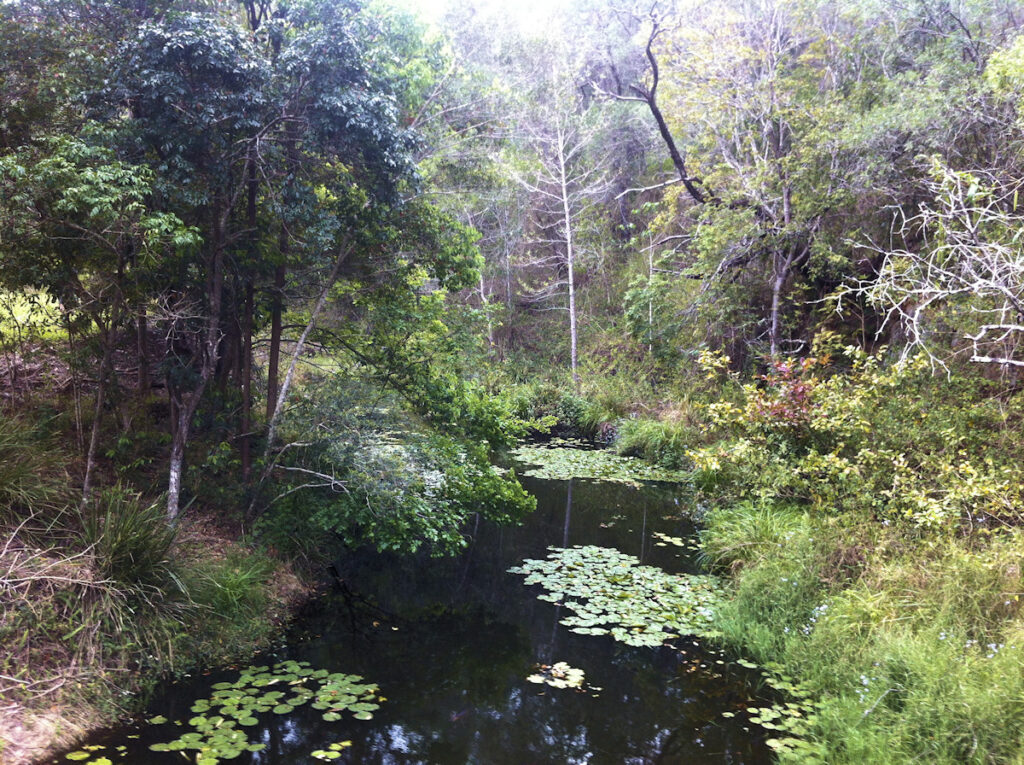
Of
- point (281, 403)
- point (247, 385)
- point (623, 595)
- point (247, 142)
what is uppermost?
point (247, 142)

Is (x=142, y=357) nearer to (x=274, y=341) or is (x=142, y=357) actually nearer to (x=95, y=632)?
(x=274, y=341)

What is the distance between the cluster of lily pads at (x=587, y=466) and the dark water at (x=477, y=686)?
4.11m

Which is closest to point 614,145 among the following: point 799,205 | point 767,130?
point 767,130

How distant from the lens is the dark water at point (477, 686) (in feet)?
14.2

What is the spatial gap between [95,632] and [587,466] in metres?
9.61

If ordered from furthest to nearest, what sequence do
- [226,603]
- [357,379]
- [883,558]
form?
[357,379], [883,558], [226,603]

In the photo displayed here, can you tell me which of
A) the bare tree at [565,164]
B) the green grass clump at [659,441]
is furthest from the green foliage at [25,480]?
the bare tree at [565,164]

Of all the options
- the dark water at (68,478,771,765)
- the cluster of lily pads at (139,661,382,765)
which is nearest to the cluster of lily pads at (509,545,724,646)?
the dark water at (68,478,771,765)

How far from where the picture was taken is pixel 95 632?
14.8ft

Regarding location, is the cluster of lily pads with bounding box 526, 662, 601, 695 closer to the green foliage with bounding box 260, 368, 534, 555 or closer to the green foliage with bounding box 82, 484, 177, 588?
the green foliage with bounding box 260, 368, 534, 555

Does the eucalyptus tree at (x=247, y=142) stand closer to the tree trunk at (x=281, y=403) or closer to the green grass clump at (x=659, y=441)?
the tree trunk at (x=281, y=403)

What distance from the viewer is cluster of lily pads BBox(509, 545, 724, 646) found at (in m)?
6.18

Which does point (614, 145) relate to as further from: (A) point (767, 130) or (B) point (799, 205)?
(B) point (799, 205)

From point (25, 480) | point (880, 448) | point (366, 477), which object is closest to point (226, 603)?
point (366, 477)
